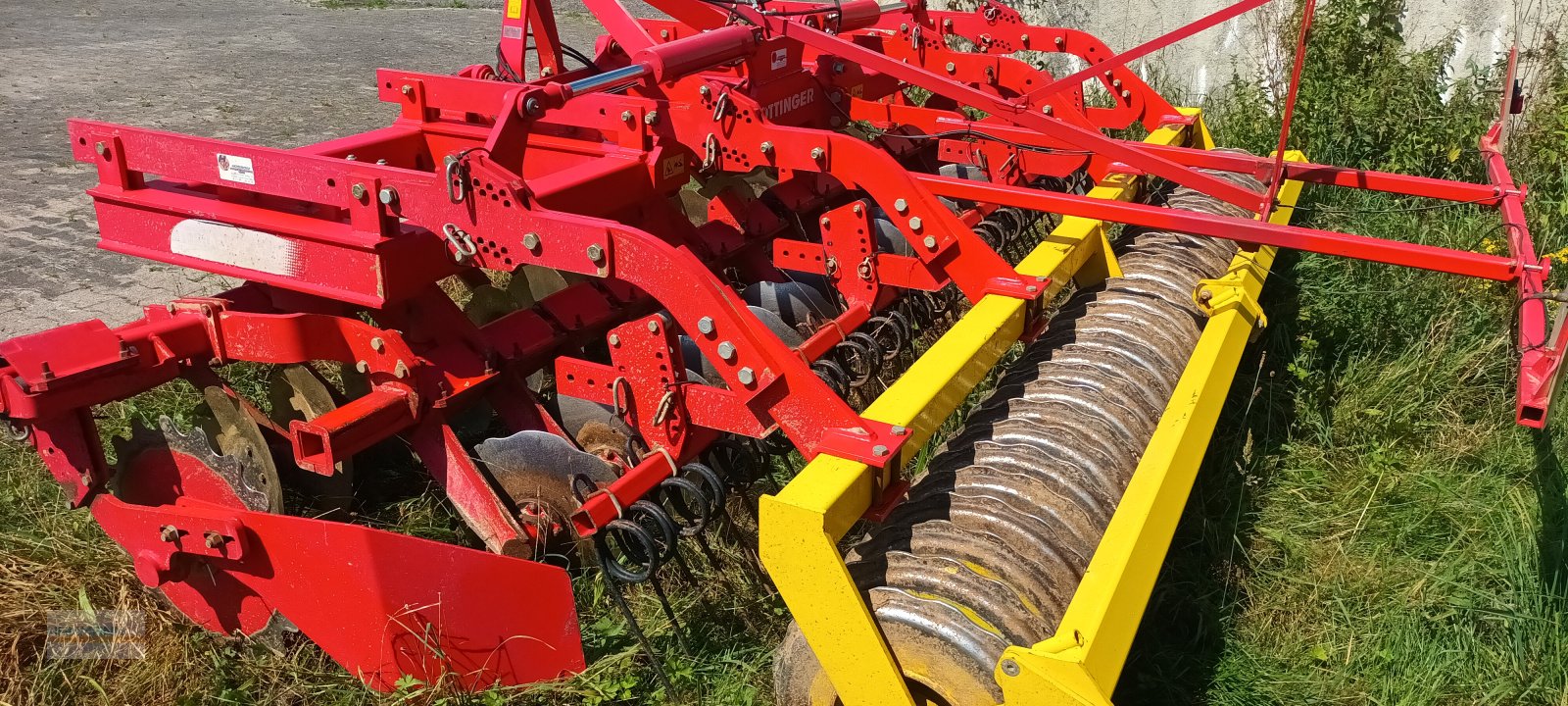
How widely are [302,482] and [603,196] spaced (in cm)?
145

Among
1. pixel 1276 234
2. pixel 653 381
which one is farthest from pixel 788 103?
pixel 1276 234

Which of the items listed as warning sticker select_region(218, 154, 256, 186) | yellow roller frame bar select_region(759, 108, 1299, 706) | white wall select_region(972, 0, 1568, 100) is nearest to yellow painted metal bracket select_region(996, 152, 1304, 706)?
yellow roller frame bar select_region(759, 108, 1299, 706)

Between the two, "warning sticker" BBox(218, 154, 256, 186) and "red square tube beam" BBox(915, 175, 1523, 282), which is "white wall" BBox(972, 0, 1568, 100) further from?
"warning sticker" BBox(218, 154, 256, 186)

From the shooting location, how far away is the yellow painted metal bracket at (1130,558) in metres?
2.17

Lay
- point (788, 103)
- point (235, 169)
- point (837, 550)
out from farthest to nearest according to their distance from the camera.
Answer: point (788, 103)
point (235, 169)
point (837, 550)

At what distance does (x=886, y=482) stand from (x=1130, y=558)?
1.87 feet

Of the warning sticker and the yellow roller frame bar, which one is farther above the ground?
the warning sticker

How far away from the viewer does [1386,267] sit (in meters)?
5.46

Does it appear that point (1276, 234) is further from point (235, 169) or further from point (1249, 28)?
point (1249, 28)

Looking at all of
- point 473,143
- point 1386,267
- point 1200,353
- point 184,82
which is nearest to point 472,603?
point 473,143

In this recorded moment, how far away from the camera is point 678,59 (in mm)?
4211

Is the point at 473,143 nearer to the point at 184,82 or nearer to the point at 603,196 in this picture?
the point at 603,196

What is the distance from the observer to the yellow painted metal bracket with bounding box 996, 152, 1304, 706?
217 centimetres

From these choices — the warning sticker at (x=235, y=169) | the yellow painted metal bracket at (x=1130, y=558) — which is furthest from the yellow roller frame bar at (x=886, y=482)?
the warning sticker at (x=235, y=169)
